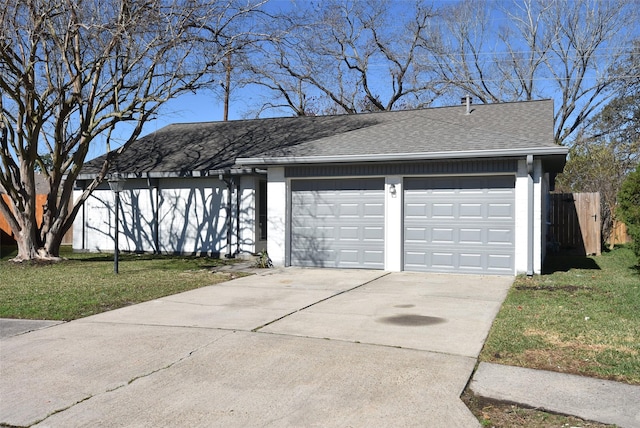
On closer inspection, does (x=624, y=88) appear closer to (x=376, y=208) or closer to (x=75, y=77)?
(x=376, y=208)

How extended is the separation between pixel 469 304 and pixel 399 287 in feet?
6.45

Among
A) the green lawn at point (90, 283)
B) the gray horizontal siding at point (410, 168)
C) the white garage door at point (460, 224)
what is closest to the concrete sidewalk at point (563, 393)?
the green lawn at point (90, 283)

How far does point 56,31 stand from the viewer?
1394 centimetres

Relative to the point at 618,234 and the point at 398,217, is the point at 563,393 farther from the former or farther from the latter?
Answer: the point at 618,234

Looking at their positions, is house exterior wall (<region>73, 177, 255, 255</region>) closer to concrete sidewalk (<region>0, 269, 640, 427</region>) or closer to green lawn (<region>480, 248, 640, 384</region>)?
concrete sidewalk (<region>0, 269, 640, 427</region>)

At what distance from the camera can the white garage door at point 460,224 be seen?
38.8 ft

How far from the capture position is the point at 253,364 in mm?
5363

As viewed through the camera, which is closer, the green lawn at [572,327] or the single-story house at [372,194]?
the green lawn at [572,327]

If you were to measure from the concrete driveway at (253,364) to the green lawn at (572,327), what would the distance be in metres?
0.34

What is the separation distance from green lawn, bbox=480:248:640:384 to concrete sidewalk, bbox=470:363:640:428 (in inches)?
10.4

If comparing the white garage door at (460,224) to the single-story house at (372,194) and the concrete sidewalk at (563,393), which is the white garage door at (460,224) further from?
the concrete sidewalk at (563,393)

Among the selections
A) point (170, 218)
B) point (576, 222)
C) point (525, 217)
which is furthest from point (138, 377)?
point (576, 222)

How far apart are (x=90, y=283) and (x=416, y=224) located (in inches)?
269

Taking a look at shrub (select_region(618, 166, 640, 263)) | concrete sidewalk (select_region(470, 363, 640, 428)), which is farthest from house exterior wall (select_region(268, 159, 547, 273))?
concrete sidewalk (select_region(470, 363, 640, 428))
